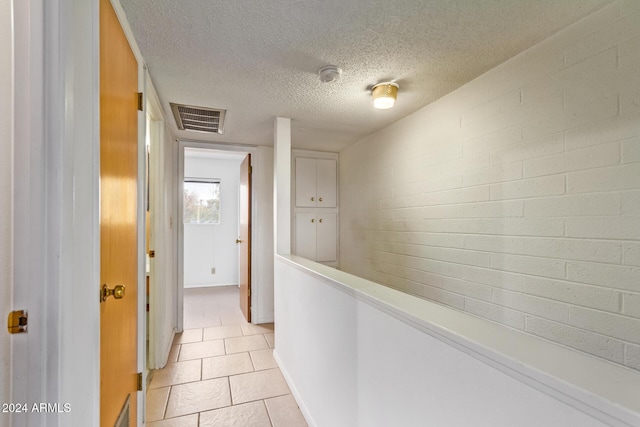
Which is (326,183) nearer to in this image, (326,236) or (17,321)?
(326,236)

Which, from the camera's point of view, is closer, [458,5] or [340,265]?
[458,5]

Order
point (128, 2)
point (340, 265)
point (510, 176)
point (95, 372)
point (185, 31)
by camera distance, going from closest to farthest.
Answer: point (95, 372)
point (128, 2)
point (185, 31)
point (510, 176)
point (340, 265)

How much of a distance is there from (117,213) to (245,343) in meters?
2.11

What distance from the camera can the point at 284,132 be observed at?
263 centimetres

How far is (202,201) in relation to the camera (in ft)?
17.2

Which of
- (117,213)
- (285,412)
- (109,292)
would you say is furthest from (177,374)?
(117,213)

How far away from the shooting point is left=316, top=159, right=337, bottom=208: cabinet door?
3.78 meters

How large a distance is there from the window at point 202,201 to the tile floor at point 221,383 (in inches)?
90.1

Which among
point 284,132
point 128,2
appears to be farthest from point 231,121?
point 128,2

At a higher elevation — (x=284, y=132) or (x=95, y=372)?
(x=284, y=132)

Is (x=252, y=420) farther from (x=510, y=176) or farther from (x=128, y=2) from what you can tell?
(x=128, y=2)

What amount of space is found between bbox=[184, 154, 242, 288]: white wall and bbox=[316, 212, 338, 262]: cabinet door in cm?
230

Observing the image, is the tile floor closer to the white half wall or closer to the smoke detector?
the white half wall

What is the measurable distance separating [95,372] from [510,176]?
218 centimetres
